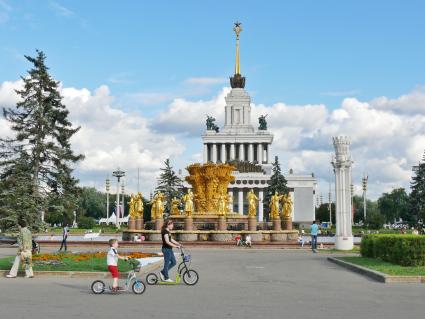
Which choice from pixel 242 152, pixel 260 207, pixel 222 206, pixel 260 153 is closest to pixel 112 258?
pixel 222 206

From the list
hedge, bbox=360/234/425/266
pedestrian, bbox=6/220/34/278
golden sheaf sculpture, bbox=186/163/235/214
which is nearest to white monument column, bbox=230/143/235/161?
golden sheaf sculpture, bbox=186/163/235/214

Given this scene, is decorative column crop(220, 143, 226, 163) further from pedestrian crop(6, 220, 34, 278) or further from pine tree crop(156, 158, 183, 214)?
pedestrian crop(6, 220, 34, 278)

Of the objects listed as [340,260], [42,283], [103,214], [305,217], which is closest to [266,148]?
[305,217]

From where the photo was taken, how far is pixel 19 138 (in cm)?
4581

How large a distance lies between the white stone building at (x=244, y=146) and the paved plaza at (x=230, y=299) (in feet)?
330

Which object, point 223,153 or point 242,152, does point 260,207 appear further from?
point 223,153

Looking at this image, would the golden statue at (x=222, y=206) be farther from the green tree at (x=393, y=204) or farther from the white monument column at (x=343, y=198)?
the green tree at (x=393, y=204)

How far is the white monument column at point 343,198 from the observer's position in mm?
31797

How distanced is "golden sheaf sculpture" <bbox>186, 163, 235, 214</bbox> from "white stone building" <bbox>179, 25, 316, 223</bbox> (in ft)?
222

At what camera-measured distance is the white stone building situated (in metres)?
117

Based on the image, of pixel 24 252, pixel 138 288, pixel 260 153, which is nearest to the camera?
pixel 138 288

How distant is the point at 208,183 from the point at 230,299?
35.9 metres

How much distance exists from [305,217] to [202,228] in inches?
2951

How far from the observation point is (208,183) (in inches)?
1891
